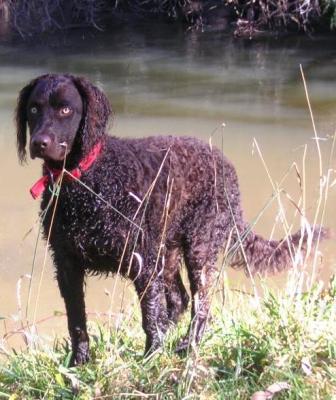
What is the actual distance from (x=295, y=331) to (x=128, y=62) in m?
13.3

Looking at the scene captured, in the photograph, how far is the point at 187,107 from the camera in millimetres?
11398

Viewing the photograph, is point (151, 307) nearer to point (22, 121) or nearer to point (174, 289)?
point (174, 289)

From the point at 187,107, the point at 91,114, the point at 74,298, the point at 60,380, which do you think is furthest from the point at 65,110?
the point at 187,107

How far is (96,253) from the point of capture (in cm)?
379

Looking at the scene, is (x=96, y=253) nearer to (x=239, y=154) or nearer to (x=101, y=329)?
(x=101, y=329)

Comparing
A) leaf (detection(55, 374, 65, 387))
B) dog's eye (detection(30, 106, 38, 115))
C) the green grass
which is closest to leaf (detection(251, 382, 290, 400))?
the green grass

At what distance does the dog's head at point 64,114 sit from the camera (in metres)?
3.58

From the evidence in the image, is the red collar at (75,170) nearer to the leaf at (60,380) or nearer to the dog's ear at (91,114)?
the dog's ear at (91,114)

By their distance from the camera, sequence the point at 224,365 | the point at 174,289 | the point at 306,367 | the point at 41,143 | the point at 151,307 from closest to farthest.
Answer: the point at 306,367
the point at 224,365
the point at 41,143
the point at 151,307
the point at 174,289

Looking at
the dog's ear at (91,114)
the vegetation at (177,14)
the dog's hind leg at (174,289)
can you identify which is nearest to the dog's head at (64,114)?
the dog's ear at (91,114)

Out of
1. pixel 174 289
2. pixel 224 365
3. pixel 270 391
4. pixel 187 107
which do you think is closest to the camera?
pixel 270 391

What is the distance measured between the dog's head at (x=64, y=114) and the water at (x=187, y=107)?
607mm

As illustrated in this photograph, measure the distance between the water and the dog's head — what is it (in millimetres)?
607

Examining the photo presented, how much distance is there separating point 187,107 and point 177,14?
9.86 meters
